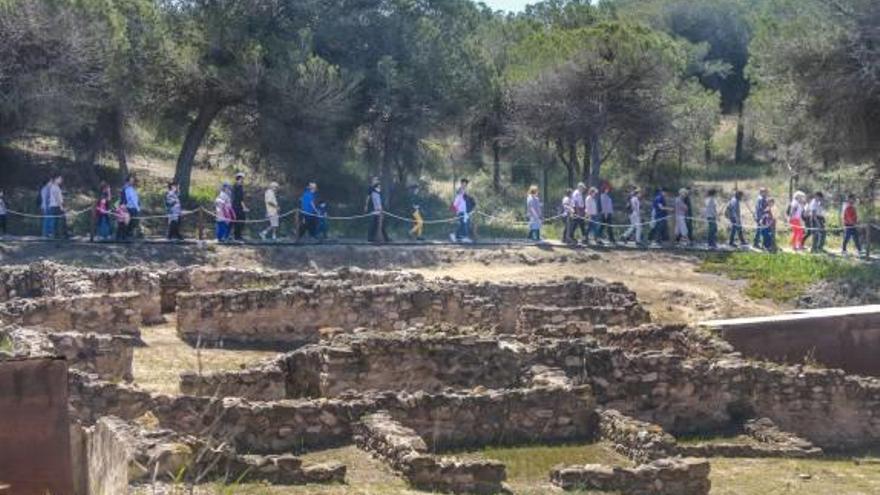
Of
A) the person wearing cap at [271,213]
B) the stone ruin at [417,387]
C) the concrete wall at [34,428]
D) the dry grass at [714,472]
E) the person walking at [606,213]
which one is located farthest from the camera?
the person walking at [606,213]

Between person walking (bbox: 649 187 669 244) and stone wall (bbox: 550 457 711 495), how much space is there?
20.1 metres

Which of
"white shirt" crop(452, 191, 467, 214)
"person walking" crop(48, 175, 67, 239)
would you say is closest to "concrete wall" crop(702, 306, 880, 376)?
"white shirt" crop(452, 191, 467, 214)

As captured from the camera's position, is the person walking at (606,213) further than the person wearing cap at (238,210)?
Yes

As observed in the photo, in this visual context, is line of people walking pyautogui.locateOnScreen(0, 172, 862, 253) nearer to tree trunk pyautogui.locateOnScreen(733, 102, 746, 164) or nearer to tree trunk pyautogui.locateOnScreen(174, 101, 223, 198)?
tree trunk pyautogui.locateOnScreen(174, 101, 223, 198)

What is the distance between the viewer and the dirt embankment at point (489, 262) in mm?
28266

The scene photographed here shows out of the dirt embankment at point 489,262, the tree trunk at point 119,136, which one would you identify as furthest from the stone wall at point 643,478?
the tree trunk at point 119,136

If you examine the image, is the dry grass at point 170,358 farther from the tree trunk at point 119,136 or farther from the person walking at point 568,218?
the tree trunk at point 119,136

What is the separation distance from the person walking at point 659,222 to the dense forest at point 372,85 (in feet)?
12.5

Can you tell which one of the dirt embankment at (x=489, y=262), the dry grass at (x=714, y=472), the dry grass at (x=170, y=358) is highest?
the dirt embankment at (x=489, y=262)

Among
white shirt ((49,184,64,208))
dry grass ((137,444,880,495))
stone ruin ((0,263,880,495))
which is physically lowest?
dry grass ((137,444,880,495))

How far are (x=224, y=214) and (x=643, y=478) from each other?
60.3ft

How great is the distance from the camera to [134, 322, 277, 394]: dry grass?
62.1 ft

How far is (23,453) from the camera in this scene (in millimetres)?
12430

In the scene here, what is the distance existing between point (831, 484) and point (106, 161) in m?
29.8
